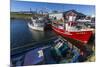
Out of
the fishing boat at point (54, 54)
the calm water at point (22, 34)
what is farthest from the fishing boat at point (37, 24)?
the fishing boat at point (54, 54)

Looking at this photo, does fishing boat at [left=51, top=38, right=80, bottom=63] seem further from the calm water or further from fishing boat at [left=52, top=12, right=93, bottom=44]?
the calm water

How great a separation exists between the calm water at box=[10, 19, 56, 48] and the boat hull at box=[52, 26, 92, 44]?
0.19 m

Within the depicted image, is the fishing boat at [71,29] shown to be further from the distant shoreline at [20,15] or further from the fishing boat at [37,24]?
the distant shoreline at [20,15]

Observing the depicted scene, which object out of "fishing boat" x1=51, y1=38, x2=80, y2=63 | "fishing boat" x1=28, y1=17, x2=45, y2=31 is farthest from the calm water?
"fishing boat" x1=51, y1=38, x2=80, y2=63

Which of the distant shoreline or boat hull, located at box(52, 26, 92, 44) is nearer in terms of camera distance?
the distant shoreline

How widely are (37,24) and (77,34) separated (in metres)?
0.44

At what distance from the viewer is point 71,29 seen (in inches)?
75.0

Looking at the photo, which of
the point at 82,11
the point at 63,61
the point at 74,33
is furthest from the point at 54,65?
the point at 82,11

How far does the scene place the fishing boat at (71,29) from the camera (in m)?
1.86

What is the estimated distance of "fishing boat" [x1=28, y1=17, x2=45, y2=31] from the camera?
176 cm

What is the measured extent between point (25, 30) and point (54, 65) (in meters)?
0.46

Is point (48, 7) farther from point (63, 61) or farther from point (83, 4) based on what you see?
point (63, 61)

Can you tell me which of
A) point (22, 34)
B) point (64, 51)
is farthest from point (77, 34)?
point (22, 34)

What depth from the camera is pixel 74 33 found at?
1.91m
